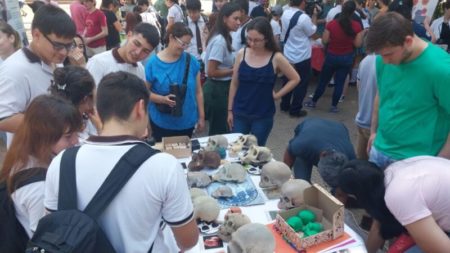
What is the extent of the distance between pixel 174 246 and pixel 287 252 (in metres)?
0.56

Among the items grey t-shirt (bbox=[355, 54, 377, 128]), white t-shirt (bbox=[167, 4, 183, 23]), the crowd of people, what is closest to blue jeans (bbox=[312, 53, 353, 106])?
the crowd of people

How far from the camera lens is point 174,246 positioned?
4.76 feet

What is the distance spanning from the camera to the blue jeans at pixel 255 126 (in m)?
3.08

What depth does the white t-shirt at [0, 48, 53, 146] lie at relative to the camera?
6.37ft

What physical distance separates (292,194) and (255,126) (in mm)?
1231

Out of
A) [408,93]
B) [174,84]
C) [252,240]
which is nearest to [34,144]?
[252,240]

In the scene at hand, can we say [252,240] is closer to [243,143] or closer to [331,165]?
[331,165]

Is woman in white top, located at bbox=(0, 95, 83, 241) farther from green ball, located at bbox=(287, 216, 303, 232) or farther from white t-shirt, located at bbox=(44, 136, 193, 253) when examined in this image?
green ball, located at bbox=(287, 216, 303, 232)

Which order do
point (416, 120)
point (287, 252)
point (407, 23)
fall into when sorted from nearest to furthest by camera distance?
point (287, 252), point (407, 23), point (416, 120)

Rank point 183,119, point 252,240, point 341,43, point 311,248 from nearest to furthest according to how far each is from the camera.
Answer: point 252,240, point 311,248, point 183,119, point 341,43

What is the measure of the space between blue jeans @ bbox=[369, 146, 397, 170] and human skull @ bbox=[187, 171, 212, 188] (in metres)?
1.13

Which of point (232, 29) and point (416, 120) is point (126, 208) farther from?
point (232, 29)

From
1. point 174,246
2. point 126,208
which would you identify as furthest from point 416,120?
point 126,208

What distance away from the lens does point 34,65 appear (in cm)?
204
